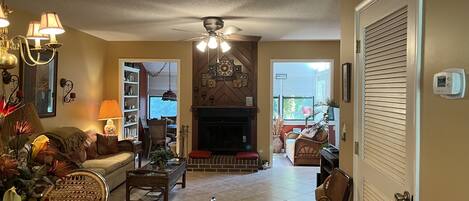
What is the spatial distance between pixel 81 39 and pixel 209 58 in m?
2.31

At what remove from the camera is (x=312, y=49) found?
290 inches

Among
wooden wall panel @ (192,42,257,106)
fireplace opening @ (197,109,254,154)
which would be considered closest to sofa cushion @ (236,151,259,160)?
fireplace opening @ (197,109,254,154)

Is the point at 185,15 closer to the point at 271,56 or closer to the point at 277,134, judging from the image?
the point at 271,56

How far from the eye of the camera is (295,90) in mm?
10758

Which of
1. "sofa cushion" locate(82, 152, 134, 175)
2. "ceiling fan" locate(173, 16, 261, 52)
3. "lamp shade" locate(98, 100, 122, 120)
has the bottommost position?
"sofa cushion" locate(82, 152, 134, 175)

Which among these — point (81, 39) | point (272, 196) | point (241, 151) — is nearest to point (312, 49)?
point (241, 151)

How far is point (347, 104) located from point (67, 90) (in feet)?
14.4

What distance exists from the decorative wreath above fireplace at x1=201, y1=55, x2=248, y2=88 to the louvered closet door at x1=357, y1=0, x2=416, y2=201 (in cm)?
459

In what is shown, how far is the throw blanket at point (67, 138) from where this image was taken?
495cm

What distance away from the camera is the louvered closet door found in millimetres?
2037

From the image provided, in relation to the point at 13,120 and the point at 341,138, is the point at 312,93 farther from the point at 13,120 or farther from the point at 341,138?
the point at 13,120

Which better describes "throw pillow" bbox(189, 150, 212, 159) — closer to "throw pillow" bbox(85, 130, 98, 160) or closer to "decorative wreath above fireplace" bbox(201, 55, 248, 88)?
"decorative wreath above fireplace" bbox(201, 55, 248, 88)

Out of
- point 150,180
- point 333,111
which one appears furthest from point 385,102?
point 150,180

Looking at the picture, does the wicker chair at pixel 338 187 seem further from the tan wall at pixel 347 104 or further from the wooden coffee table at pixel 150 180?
the wooden coffee table at pixel 150 180
